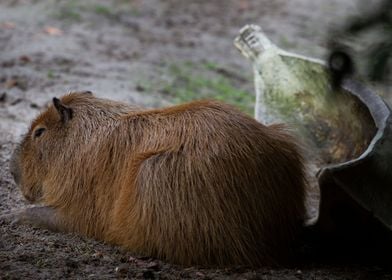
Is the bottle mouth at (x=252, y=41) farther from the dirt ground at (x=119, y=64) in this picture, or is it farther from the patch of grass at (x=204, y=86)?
the patch of grass at (x=204, y=86)

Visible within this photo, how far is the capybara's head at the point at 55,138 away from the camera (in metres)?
4.25

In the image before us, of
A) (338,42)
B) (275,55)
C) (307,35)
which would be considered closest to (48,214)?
(275,55)

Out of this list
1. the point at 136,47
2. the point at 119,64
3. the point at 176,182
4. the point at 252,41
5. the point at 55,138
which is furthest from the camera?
the point at 136,47

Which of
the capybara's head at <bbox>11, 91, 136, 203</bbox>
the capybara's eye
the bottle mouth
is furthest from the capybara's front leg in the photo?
the bottle mouth

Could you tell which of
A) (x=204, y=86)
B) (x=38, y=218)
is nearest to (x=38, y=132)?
(x=38, y=218)

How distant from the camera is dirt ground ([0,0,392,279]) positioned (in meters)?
3.61

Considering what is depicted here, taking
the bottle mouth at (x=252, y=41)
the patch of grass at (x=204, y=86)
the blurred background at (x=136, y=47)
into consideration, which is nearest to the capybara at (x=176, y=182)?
the blurred background at (x=136, y=47)

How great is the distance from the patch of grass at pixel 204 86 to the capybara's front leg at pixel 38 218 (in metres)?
2.85

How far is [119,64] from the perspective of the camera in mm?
7789

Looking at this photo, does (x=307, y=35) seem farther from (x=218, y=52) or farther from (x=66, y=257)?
(x=66, y=257)

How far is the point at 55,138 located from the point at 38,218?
1.59 feet

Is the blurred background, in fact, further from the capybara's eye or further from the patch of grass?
the capybara's eye

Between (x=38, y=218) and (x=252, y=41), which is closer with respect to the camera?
(x=38, y=218)

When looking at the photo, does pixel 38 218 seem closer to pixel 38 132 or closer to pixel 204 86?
pixel 38 132
